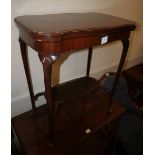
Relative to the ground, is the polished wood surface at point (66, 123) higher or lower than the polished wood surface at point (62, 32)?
lower

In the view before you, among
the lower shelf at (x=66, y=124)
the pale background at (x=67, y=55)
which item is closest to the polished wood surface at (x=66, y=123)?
the lower shelf at (x=66, y=124)

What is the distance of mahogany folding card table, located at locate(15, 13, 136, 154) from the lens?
2.50 ft

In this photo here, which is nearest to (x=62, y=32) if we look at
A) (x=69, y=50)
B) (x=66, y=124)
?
(x=69, y=50)

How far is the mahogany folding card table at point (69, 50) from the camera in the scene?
2.50 feet

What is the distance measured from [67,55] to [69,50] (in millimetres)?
590

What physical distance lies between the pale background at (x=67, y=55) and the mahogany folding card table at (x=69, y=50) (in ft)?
0.32

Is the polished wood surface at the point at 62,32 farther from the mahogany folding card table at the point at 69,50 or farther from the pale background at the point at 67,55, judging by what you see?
the pale background at the point at 67,55

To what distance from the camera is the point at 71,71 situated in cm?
150

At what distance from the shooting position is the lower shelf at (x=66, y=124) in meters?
1.04

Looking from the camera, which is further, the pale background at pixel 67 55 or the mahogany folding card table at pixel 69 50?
the pale background at pixel 67 55

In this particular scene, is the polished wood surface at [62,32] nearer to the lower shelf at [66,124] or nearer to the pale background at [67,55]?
the pale background at [67,55]
